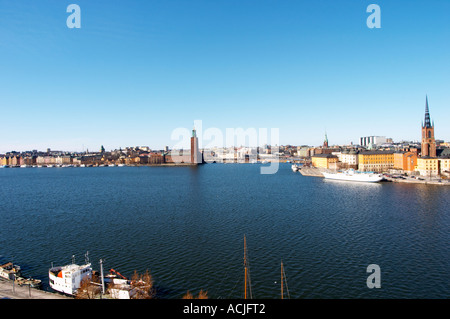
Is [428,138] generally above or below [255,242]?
above

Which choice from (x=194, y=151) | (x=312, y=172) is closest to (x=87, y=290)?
(x=312, y=172)

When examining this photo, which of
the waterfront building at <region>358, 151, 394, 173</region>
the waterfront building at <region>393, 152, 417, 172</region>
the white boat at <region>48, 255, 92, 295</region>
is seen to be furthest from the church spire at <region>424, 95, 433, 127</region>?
the white boat at <region>48, 255, 92, 295</region>

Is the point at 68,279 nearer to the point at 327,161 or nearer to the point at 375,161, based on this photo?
the point at 375,161

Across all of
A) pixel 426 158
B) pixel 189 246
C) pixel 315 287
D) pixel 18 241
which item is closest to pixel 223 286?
pixel 315 287

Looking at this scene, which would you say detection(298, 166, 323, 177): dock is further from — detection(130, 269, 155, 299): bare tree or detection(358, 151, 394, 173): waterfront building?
detection(130, 269, 155, 299): bare tree
